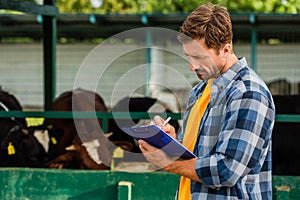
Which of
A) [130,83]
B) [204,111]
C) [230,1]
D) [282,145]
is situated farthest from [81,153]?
[230,1]

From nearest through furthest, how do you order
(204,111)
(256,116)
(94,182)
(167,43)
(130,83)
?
1. (256,116)
2. (204,111)
3. (94,182)
4. (130,83)
5. (167,43)

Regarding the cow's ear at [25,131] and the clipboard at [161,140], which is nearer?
the clipboard at [161,140]

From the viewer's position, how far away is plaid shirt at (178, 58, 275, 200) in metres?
2.70

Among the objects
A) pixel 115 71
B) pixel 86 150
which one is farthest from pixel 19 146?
pixel 115 71

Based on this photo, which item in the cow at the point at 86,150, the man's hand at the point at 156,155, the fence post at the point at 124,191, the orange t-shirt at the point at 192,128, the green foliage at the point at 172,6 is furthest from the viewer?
the green foliage at the point at 172,6

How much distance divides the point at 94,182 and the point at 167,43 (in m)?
10.6

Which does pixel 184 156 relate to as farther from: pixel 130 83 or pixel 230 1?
pixel 230 1

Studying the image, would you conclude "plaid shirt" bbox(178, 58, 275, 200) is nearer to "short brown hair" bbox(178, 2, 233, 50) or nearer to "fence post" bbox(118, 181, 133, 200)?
"short brown hair" bbox(178, 2, 233, 50)

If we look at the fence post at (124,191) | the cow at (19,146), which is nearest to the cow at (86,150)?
the cow at (19,146)

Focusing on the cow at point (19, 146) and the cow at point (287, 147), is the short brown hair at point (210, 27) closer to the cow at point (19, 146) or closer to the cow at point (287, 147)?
the cow at point (19, 146)

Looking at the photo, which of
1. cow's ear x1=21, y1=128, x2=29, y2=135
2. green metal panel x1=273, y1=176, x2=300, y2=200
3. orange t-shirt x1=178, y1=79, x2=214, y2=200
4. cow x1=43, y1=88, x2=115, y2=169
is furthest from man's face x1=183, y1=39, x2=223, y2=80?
cow's ear x1=21, y1=128, x2=29, y2=135

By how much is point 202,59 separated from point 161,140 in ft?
1.20

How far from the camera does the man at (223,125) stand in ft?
8.87

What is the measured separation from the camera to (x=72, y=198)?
5.05 metres
